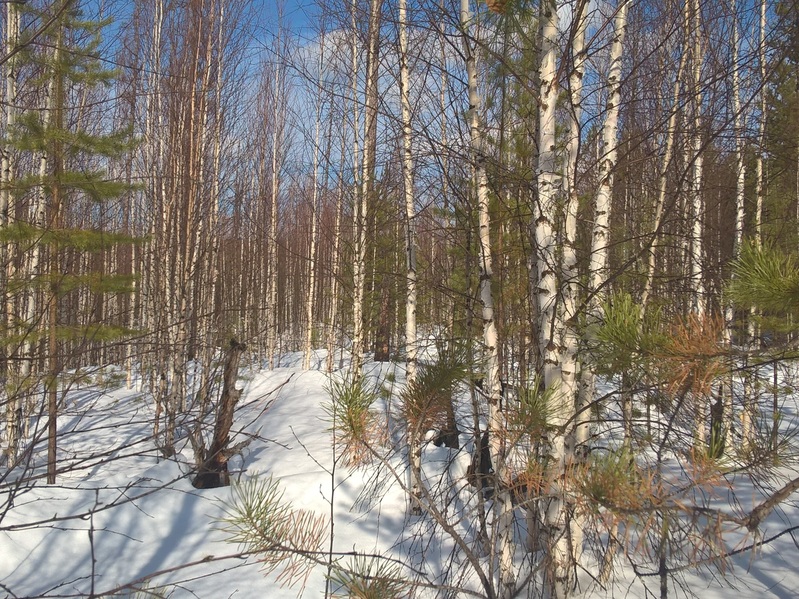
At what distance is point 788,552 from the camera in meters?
4.07

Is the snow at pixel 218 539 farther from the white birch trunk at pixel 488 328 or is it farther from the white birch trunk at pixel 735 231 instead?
the white birch trunk at pixel 735 231

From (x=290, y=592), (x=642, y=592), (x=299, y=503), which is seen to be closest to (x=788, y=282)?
(x=642, y=592)

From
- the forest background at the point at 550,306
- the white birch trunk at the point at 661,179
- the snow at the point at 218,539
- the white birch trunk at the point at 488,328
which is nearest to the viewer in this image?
the forest background at the point at 550,306

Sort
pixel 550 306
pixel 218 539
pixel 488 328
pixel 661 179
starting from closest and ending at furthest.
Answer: pixel 550 306 → pixel 488 328 → pixel 218 539 → pixel 661 179

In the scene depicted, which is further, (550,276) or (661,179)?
(661,179)

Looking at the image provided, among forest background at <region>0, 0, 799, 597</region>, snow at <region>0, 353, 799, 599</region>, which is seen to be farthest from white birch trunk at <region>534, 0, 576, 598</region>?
snow at <region>0, 353, 799, 599</region>

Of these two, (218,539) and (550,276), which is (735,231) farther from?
(218,539)

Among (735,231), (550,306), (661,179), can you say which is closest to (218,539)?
(550,306)


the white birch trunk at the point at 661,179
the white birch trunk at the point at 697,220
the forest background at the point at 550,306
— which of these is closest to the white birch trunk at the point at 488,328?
the forest background at the point at 550,306

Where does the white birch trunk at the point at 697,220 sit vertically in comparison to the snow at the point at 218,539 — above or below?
above

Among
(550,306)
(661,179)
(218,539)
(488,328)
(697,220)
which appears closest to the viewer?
(550,306)

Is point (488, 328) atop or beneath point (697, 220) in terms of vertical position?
beneath

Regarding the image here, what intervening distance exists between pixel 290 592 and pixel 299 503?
59.6 inches

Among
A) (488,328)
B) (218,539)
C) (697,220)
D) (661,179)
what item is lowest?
(218,539)
